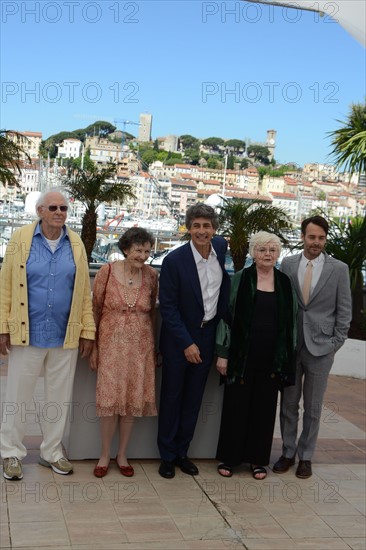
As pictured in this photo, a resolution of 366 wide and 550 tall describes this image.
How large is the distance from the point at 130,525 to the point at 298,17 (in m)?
4.13

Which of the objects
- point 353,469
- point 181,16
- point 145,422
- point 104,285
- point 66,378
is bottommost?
point 353,469

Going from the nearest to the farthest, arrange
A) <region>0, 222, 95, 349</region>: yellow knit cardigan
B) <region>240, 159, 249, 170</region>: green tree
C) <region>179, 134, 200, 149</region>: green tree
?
<region>0, 222, 95, 349</region>: yellow knit cardigan, <region>240, 159, 249, 170</region>: green tree, <region>179, 134, 200, 149</region>: green tree

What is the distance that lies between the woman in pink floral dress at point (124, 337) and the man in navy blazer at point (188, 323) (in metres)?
0.11

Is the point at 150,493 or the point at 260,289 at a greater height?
the point at 260,289

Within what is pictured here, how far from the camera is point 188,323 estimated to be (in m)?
3.94

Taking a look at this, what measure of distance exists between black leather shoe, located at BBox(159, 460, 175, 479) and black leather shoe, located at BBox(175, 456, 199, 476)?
0.09 m

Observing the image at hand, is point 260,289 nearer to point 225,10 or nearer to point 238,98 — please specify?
point 225,10

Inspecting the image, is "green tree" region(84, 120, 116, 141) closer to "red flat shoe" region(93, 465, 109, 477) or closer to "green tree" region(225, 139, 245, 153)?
"green tree" region(225, 139, 245, 153)

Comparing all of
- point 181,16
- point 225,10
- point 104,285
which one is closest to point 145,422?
point 104,285

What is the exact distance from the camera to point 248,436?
415cm

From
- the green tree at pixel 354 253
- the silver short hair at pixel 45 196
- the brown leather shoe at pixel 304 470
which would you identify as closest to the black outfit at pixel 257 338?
the brown leather shoe at pixel 304 470

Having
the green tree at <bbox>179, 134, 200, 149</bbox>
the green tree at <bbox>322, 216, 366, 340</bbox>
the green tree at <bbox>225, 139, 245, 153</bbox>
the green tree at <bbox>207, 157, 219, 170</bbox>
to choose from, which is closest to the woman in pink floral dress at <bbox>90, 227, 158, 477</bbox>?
the green tree at <bbox>322, 216, 366, 340</bbox>

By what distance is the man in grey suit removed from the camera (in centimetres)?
410

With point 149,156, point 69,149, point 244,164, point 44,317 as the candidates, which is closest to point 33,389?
point 44,317
